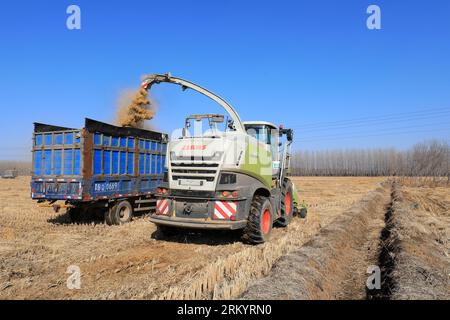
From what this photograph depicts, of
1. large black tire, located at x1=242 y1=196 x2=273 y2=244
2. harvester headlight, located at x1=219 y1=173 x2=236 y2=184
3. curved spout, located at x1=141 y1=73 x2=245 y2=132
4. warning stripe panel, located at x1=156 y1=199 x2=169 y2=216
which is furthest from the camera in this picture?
curved spout, located at x1=141 y1=73 x2=245 y2=132

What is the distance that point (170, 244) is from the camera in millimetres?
8500

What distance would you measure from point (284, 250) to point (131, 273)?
307 cm

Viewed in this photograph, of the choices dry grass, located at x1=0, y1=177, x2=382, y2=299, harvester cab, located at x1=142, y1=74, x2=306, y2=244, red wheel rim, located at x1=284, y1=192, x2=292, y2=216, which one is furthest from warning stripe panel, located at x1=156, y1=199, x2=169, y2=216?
red wheel rim, located at x1=284, y1=192, x2=292, y2=216

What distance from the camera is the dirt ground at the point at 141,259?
17.2 ft

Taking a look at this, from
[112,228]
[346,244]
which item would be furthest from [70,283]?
[346,244]

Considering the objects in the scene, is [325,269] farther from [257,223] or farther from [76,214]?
[76,214]

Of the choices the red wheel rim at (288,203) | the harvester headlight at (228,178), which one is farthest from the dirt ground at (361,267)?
the harvester headlight at (228,178)

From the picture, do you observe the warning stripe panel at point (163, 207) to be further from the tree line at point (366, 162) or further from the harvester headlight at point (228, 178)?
the tree line at point (366, 162)

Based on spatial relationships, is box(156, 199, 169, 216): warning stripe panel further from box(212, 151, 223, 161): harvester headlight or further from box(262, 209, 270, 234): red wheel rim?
box(262, 209, 270, 234): red wheel rim

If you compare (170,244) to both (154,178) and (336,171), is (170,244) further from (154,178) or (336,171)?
(336,171)
